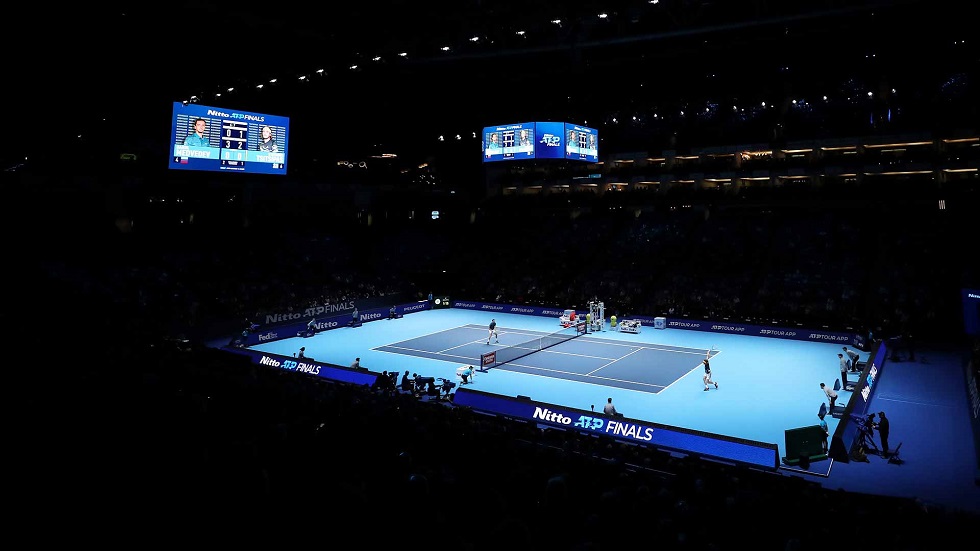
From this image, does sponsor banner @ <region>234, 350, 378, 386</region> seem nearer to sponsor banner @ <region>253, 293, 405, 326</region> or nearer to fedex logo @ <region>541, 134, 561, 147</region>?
sponsor banner @ <region>253, 293, 405, 326</region>

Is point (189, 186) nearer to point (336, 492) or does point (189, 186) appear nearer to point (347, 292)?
point (347, 292)

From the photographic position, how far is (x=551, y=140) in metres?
33.2

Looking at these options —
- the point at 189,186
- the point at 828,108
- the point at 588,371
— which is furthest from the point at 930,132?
the point at 189,186

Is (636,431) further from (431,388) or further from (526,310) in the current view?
(526,310)

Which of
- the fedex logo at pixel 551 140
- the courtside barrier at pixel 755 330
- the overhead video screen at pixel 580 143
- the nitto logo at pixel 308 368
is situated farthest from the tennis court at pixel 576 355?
the fedex logo at pixel 551 140

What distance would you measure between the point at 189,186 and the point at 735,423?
43.4 m

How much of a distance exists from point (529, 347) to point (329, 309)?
1656 centimetres

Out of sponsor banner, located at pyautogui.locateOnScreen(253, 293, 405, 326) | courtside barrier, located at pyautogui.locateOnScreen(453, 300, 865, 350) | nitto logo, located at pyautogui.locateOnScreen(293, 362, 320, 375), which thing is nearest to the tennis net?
courtside barrier, located at pyautogui.locateOnScreen(453, 300, 865, 350)

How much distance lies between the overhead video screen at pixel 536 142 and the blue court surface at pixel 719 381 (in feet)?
38.0

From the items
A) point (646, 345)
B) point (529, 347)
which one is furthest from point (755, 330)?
point (529, 347)

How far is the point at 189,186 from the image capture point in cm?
4453

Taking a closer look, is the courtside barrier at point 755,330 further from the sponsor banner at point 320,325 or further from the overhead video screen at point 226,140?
the overhead video screen at point 226,140

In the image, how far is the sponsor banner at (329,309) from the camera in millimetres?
36938

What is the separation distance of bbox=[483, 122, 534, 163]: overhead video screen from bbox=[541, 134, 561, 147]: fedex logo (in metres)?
0.74
